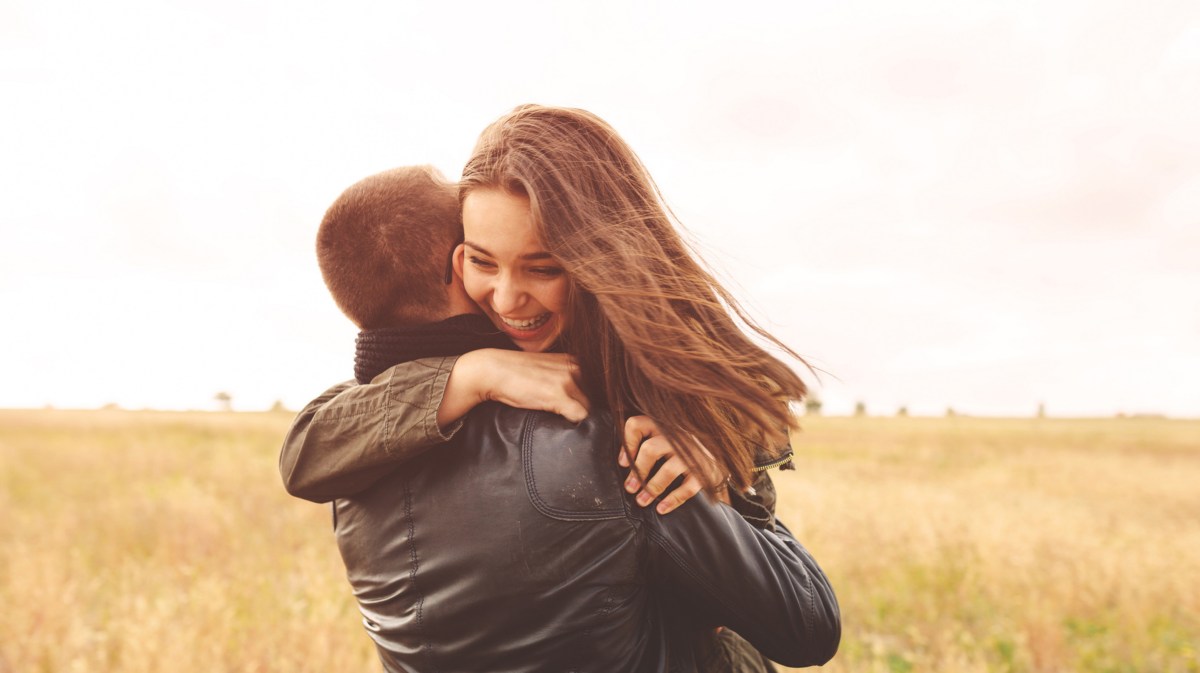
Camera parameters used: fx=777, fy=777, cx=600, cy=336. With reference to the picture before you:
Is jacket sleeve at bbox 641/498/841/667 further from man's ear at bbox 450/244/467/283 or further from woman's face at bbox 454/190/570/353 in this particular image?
man's ear at bbox 450/244/467/283

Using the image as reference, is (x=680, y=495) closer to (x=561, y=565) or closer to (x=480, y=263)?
(x=561, y=565)

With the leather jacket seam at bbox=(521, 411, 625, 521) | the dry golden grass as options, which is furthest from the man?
the dry golden grass

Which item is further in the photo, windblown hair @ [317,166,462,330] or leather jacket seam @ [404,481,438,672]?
windblown hair @ [317,166,462,330]

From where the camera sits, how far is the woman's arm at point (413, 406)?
52.6 inches

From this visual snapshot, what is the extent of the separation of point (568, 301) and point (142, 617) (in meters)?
4.11

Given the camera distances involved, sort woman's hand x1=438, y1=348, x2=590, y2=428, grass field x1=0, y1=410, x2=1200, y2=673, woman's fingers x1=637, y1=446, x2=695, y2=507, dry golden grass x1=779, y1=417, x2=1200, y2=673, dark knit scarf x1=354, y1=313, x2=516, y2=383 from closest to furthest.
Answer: woman's fingers x1=637, y1=446, x2=695, y2=507, woman's hand x1=438, y1=348, x2=590, y2=428, dark knit scarf x1=354, y1=313, x2=516, y2=383, grass field x1=0, y1=410, x2=1200, y2=673, dry golden grass x1=779, y1=417, x2=1200, y2=673

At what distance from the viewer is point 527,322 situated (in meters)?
1.60

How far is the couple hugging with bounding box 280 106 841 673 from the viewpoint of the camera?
4.18ft

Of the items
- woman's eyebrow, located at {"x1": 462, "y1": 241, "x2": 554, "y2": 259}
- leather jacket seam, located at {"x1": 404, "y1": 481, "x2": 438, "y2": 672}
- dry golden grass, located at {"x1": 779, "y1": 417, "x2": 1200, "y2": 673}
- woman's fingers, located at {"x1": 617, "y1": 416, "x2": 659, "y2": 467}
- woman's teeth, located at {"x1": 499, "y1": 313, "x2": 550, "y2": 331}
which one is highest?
woman's eyebrow, located at {"x1": 462, "y1": 241, "x2": 554, "y2": 259}

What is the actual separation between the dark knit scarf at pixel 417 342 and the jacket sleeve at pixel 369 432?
1.8 inches

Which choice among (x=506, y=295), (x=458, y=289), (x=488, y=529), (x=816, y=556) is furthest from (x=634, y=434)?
(x=816, y=556)

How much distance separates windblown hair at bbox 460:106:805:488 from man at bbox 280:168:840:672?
13 cm

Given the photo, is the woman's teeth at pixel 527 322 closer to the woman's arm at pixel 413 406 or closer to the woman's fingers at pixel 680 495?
the woman's arm at pixel 413 406

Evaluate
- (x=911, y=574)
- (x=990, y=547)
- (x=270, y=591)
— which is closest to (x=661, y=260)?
(x=270, y=591)
